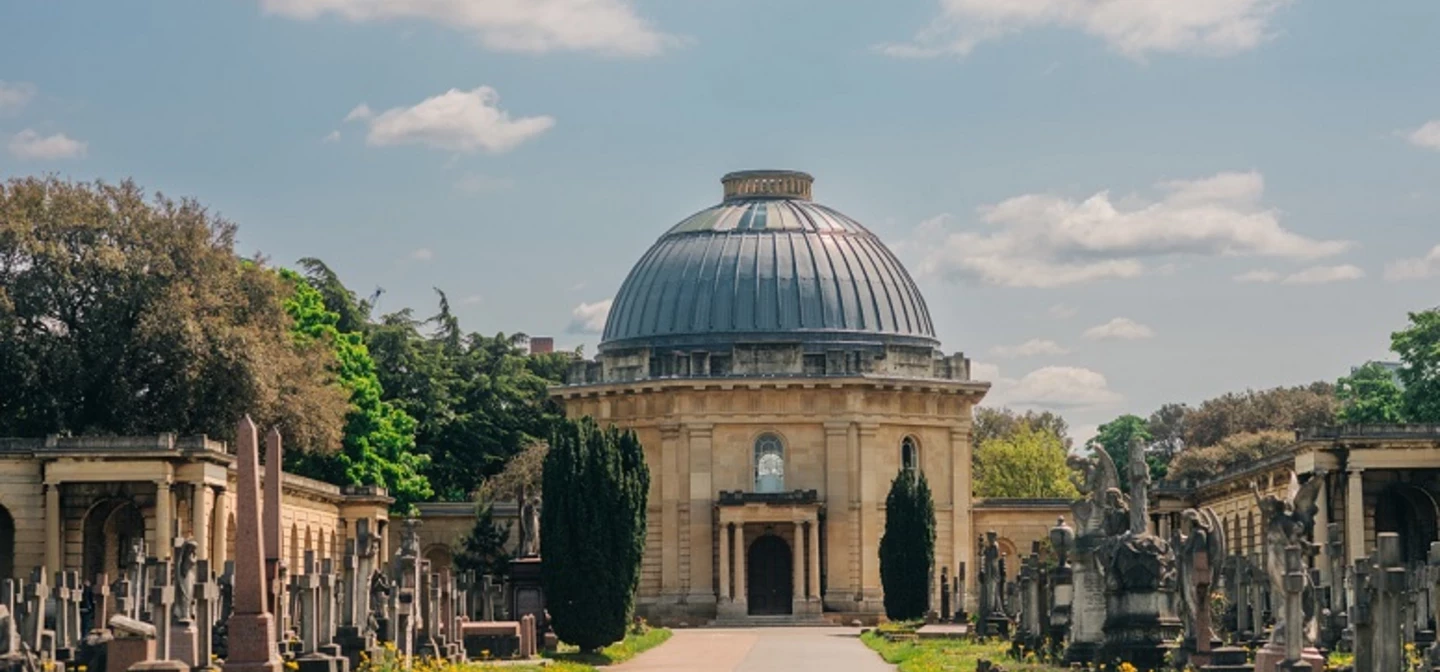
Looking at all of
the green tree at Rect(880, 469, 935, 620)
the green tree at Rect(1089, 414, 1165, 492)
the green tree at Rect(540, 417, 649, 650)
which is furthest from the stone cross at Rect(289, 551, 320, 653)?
the green tree at Rect(1089, 414, 1165, 492)

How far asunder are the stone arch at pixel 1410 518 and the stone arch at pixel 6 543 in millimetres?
36111

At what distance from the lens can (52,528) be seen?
→ 66.6m

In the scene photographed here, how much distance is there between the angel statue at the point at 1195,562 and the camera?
36906 mm

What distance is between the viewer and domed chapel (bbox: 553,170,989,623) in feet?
287

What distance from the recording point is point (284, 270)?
3504 inches

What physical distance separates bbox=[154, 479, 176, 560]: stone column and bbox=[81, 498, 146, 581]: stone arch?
6.86 feet

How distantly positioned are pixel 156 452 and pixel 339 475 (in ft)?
79.7

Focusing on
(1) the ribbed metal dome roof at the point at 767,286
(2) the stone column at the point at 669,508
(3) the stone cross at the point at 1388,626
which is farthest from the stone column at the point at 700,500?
(3) the stone cross at the point at 1388,626

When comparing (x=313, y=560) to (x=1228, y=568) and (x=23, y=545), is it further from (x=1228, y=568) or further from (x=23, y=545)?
(x=23, y=545)

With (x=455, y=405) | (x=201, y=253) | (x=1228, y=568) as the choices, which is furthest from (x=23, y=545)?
(x=455, y=405)

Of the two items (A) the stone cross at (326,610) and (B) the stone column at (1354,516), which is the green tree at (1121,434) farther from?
(A) the stone cross at (326,610)

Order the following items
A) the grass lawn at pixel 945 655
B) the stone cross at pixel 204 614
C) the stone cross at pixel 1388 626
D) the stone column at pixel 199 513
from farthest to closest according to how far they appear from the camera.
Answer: the stone column at pixel 199 513 → the grass lawn at pixel 945 655 → the stone cross at pixel 204 614 → the stone cross at pixel 1388 626

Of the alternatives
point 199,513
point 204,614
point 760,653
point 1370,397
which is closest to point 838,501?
point 1370,397

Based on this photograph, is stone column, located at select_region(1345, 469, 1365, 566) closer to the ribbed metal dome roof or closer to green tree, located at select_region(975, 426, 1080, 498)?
the ribbed metal dome roof
